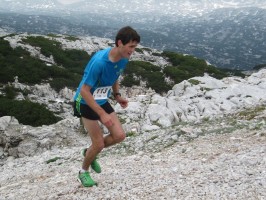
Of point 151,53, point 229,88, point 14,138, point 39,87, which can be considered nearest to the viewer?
point 14,138

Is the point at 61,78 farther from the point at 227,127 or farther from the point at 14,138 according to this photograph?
the point at 227,127

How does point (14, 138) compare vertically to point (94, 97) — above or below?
below

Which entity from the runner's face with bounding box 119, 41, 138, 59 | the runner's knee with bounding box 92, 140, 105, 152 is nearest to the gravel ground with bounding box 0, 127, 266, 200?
the runner's knee with bounding box 92, 140, 105, 152

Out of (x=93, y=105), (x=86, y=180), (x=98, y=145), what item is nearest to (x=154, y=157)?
(x=86, y=180)

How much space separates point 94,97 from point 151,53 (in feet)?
179

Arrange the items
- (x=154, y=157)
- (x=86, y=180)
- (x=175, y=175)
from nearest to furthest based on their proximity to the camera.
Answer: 1. (x=86, y=180)
2. (x=175, y=175)
3. (x=154, y=157)

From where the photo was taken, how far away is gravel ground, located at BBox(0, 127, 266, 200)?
7.67 meters

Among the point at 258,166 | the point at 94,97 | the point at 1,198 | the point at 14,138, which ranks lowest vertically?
the point at 14,138

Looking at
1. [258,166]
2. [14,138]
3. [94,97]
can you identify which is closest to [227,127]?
[258,166]

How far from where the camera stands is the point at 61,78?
120ft

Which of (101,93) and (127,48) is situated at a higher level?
(127,48)

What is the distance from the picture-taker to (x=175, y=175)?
28.5ft

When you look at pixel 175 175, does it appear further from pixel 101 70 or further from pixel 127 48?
pixel 127 48

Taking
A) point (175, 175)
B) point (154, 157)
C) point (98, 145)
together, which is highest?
point (98, 145)
